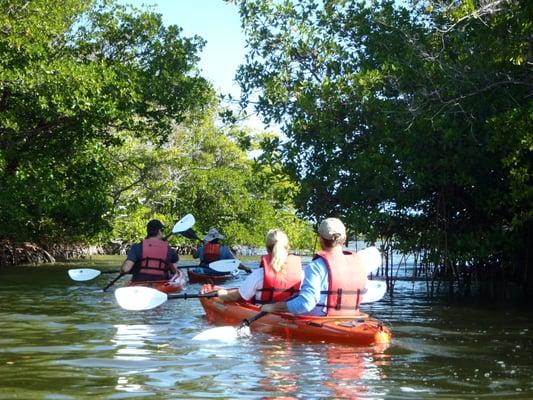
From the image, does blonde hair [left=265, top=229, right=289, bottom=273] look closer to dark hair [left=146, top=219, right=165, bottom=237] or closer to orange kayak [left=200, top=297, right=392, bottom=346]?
orange kayak [left=200, top=297, right=392, bottom=346]

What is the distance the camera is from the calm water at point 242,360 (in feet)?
18.3

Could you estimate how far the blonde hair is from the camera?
26.0 ft

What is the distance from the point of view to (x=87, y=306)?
11508mm

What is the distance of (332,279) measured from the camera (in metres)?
7.32

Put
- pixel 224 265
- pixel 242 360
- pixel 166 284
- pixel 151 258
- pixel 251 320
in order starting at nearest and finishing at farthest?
pixel 242 360, pixel 251 320, pixel 166 284, pixel 151 258, pixel 224 265

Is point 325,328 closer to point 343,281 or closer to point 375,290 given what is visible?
point 343,281

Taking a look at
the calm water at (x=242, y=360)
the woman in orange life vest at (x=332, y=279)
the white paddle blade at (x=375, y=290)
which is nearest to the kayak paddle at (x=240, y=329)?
the white paddle blade at (x=375, y=290)

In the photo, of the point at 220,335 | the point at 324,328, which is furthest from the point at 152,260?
the point at 324,328

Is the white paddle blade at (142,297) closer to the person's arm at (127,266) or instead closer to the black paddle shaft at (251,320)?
the black paddle shaft at (251,320)

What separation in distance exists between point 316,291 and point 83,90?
30.1 feet

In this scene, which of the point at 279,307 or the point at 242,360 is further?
the point at 279,307

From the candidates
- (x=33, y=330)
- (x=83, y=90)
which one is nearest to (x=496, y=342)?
(x=33, y=330)

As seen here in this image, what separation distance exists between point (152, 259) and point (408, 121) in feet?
13.8

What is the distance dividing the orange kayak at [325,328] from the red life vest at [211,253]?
7.13 m
